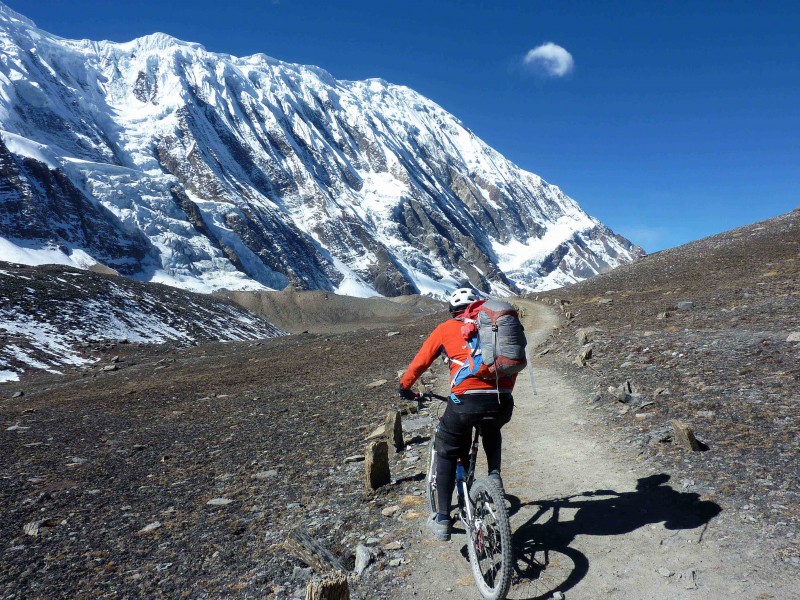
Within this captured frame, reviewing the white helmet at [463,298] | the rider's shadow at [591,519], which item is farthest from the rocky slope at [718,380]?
the white helmet at [463,298]

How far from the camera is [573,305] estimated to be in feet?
108

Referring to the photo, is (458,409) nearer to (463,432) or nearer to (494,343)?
(463,432)

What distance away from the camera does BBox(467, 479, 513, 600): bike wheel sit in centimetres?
452

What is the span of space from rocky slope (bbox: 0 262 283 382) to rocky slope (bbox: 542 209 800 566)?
116 ft

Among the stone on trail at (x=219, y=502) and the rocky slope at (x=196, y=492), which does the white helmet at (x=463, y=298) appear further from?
the stone on trail at (x=219, y=502)

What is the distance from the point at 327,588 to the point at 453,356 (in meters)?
2.53

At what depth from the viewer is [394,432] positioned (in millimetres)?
9555

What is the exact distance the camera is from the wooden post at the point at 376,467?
7.53m

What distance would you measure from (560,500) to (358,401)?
8.68 m

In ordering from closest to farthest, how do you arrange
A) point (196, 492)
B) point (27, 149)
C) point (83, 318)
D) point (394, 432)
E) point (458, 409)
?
point (458, 409) < point (196, 492) < point (394, 432) < point (83, 318) < point (27, 149)

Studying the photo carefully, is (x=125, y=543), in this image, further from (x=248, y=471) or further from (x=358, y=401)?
(x=358, y=401)

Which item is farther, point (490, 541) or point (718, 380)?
point (718, 380)

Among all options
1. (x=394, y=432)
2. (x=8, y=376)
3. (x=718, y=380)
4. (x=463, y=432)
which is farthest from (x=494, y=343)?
(x=8, y=376)

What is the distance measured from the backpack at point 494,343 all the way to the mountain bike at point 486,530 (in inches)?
25.1
